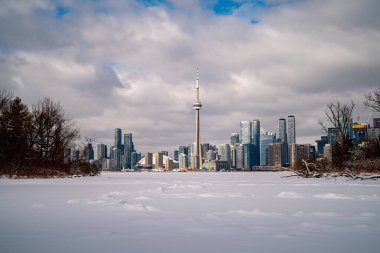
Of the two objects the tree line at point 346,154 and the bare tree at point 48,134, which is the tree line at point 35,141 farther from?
the tree line at point 346,154

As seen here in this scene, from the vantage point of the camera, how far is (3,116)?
39.1 meters

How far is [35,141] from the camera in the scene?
40625mm

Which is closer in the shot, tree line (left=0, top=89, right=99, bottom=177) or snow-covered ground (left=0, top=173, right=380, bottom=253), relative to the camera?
snow-covered ground (left=0, top=173, right=380, bottom=253)

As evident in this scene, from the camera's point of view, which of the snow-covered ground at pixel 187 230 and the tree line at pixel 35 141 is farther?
the tree line at pixel 35 141

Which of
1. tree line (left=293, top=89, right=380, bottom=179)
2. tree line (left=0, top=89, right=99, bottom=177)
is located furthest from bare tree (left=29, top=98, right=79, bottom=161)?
tree line (left=293, top=89, right=380, bottom=179)

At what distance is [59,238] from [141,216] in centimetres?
232

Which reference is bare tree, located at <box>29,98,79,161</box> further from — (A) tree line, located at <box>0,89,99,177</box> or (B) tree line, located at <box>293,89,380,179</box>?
(B) tree line, located at <box>293,89,380,179</box>

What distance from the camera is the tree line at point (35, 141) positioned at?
122 feet

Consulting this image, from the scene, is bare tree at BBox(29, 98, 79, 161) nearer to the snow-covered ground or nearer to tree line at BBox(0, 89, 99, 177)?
tree line at BBox(0, 89, 99, 177)

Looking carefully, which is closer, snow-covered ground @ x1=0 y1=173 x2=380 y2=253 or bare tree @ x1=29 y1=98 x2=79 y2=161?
snow-covered ground @ x1=0 y1=173 x2=380 y2=253

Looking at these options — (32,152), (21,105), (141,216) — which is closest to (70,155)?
(32,152)

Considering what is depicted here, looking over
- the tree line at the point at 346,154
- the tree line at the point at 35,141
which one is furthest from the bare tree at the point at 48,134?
the tree line at the point at 346,154

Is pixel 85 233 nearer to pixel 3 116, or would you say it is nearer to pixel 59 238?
pixel 59 238

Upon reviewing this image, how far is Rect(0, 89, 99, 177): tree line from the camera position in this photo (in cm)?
3719
